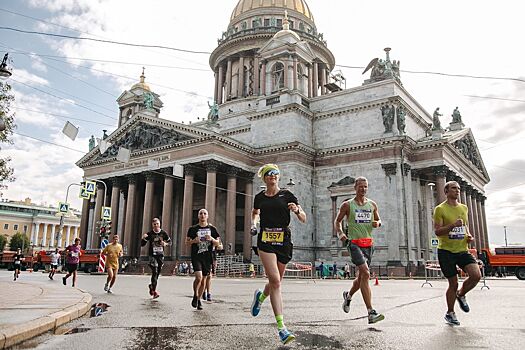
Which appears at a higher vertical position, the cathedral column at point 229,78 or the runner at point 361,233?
the cathedral column at point 229,78

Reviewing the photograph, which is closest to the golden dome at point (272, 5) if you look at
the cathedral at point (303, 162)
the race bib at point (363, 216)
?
the cathedral at point (303, 162)

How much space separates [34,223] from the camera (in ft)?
343

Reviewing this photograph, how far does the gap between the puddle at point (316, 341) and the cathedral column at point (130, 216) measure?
36520 millimetres

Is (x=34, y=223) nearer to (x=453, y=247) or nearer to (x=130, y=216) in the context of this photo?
(x=130, y=216)

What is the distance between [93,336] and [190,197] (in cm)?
3071

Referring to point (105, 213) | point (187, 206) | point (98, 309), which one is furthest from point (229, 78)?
point (98, 309)

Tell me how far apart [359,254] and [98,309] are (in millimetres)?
5574

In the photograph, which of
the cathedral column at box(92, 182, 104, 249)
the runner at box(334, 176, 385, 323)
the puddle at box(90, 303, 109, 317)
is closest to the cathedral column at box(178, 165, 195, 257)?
the cathedral column at box(92, 182, 104, 249)

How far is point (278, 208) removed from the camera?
5.90 meters

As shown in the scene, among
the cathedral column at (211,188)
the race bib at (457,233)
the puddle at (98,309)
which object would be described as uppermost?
the cathedral column at (211,188)

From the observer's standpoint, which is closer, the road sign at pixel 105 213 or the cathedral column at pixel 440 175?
the road sign at pixel 105 213

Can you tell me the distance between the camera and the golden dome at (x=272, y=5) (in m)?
56.8

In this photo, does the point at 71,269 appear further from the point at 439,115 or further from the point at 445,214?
the point at 439,115

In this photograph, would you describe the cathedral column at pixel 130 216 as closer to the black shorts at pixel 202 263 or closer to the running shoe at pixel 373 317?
the black shorts at pixel 202 263
